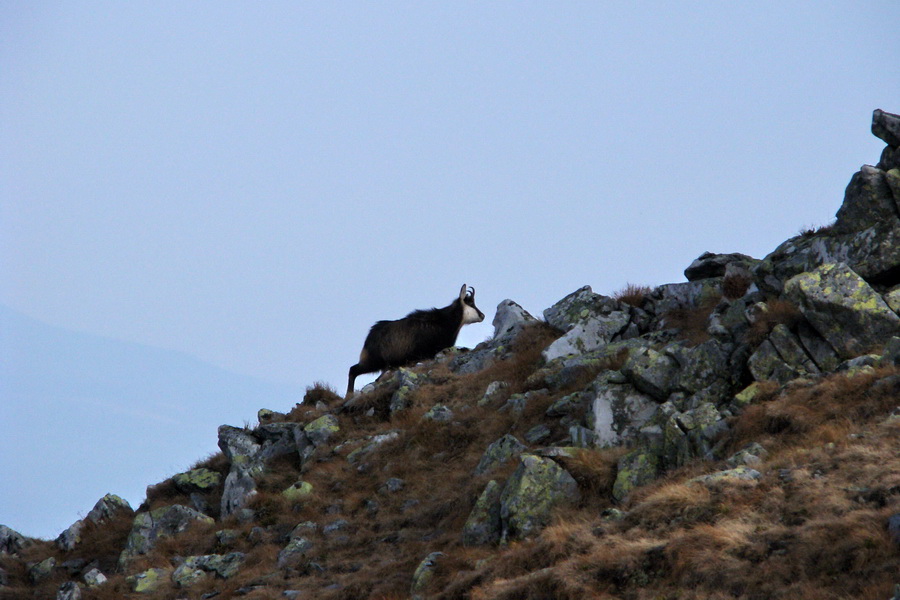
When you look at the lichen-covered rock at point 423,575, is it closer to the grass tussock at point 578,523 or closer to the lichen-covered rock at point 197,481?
the grass tussock at point 578,523

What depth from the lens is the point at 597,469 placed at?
13289 mm

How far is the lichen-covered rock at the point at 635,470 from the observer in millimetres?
12770

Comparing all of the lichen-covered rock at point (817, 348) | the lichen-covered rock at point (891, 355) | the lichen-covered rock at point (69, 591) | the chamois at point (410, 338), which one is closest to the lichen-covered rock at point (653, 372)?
the lichen-covered rock at point (817, 348)

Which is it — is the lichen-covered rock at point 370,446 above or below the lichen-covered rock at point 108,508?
below

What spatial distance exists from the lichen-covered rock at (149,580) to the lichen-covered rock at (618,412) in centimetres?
901

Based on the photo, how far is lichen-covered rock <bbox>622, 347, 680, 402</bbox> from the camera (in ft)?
50.1

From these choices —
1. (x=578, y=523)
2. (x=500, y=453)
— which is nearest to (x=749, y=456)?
(x=578, y=523)

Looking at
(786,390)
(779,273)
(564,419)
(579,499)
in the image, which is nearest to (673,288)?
(779,273)

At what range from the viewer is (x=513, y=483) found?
43.4ft

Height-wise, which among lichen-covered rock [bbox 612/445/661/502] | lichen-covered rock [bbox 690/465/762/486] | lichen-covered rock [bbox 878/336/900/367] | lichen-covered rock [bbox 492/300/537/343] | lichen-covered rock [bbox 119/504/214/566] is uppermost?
lichen-covered rock [bbox 492/300/537/343]

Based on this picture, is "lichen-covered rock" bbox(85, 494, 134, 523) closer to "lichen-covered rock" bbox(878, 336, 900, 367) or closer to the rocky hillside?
the rocky hillside

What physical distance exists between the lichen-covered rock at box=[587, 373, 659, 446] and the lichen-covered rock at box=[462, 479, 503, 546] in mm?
2355

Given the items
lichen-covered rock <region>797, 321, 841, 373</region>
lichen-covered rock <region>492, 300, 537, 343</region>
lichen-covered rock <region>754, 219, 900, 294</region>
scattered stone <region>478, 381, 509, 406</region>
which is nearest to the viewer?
lichen-covered rock <region>797, 321, 841, 373</region>

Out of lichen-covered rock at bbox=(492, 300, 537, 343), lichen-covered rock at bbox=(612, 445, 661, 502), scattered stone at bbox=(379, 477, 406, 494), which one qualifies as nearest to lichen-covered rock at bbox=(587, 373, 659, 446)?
lichen-covered rock at bbox=(612, 445, 661, 502)
